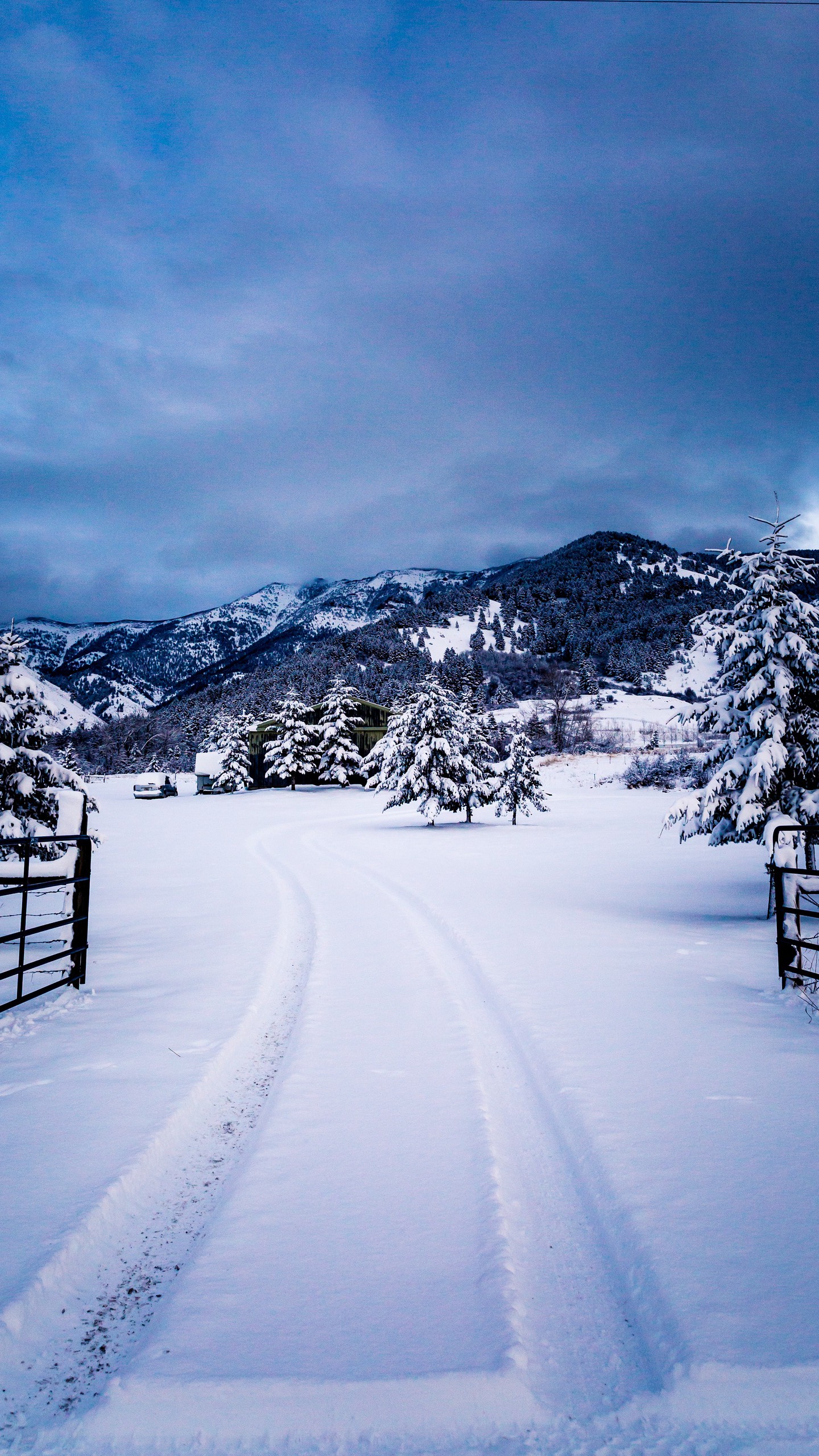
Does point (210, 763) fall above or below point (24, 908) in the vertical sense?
above

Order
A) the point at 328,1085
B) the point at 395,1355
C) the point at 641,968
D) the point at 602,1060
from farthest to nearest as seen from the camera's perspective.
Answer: the point at 641,968 < the point at 602,1060 < the point at 328,1085 < the point at 395,1355

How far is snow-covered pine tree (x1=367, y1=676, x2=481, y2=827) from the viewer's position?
30.6 metres

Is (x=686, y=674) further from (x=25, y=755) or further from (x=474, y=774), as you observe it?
(x=25, y=755)

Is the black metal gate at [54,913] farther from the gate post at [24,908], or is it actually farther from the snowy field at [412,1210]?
the snowy field at [412,1210]

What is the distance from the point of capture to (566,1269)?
2863 mm

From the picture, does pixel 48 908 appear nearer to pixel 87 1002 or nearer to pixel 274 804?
pixel 87 1002

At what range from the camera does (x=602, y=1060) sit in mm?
5004

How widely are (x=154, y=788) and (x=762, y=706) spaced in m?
54.6

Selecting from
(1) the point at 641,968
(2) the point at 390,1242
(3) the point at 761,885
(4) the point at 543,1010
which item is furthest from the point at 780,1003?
(3) the point at 761,885

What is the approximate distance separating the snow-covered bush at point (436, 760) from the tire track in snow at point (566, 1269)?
2573cm

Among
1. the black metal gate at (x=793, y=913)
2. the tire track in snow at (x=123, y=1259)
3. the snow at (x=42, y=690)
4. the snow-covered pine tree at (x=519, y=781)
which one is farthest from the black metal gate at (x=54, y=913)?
the snow-covered pine tree at (x=519, y=781)

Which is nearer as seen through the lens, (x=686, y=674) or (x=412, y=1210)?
(x=412, y=1210)

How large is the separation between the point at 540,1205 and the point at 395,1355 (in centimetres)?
112

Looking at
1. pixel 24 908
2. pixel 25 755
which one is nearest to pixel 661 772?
pixel 25 755
